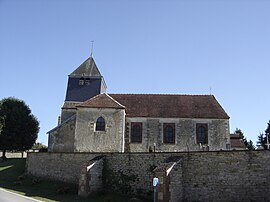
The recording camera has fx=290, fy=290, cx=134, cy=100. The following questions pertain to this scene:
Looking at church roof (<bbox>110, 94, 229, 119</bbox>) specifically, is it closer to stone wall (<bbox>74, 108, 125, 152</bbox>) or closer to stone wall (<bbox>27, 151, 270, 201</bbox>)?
stone wall (<bbox>74, 108, 125, 152</bbox>)

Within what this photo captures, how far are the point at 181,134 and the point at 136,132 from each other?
435 cm

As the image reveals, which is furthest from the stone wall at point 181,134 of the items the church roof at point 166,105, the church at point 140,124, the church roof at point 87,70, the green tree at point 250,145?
the green tree at point 250,145

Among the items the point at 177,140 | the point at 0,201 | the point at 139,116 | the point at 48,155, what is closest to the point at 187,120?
the point at 177,140

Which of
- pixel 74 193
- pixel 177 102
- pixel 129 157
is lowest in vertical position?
pixel 74 193

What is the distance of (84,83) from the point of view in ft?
108

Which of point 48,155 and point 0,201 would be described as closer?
point 0,201

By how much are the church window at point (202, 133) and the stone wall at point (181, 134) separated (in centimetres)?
29

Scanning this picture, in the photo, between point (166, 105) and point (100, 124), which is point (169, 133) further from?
point (100, 124)

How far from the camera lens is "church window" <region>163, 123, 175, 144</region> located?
91.8ft

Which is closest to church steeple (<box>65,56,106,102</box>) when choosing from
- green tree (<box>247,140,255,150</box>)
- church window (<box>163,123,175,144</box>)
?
church window (<box>163,123,175,144</box>)

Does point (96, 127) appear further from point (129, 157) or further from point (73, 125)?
point (129, 157)

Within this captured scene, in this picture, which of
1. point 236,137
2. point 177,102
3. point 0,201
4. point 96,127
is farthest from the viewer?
point 236,137

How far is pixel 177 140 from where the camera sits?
27.9 meters

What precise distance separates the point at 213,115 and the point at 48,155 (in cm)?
1583
